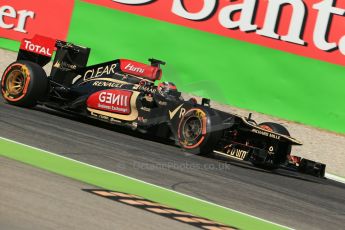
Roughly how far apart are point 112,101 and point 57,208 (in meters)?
5.96

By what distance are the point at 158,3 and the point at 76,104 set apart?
15.2 ft

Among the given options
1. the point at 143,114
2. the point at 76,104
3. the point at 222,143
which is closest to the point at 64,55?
the point at 76,104

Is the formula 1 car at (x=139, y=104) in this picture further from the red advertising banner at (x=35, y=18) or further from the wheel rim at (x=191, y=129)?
the red advertising banner at (x=35, y=18)

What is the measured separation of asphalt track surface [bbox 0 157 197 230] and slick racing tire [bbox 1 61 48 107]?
17.0 feet

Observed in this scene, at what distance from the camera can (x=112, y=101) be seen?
1163 cm

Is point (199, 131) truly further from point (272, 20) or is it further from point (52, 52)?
point (272, 20)

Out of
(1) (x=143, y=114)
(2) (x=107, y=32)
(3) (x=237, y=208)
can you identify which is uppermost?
(2) (x=107, y=32)

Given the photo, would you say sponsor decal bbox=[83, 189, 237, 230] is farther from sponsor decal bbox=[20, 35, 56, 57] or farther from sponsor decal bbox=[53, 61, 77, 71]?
sponsor decal bbox=[20, 35, 56, 57]

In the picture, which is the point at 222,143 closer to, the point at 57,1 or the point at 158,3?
the point at 158,3

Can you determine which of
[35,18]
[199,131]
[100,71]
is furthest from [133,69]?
[35,18]

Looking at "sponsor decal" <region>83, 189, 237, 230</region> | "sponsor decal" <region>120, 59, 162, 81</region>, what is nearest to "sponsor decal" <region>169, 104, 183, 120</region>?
"sponsor decal" <region>120, 59, 162, 81</region>

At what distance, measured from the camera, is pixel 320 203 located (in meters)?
9.13

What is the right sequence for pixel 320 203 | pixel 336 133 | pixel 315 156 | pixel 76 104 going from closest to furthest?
1. pixel 320 203
2. pixel 76 104
3. pixel 315 156
4. pixel 336 133

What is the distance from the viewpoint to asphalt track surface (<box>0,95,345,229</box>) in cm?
797
